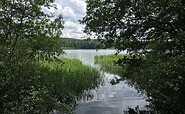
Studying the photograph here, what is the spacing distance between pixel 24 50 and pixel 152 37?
21.1 ft

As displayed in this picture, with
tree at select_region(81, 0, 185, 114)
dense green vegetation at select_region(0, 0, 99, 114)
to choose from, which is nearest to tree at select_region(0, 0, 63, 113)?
dense green vegetation at select_region(0, 0, 99, 114)

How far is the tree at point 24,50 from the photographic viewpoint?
11945 millimetres

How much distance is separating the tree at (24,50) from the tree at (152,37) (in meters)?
2.45

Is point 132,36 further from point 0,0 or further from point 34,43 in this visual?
point 0,0

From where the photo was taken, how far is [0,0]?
14805mm

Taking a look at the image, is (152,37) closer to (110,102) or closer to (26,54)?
(26,54)

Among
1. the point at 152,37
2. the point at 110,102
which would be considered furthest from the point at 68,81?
the point at 152,37

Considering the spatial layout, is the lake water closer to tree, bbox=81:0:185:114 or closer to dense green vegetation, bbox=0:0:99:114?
tree, bbox=81:0:185:114

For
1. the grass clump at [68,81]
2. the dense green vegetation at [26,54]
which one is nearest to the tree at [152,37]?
the dense green vegetation at [26,54]

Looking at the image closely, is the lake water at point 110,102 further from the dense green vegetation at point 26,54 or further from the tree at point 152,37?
the dense green vegetation at point 26,54

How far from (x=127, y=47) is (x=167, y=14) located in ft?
9.99

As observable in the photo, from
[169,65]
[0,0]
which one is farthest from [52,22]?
[169,65]

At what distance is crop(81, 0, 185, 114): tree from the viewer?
13.1m

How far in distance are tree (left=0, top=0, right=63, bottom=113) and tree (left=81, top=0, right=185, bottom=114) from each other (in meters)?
2.45
